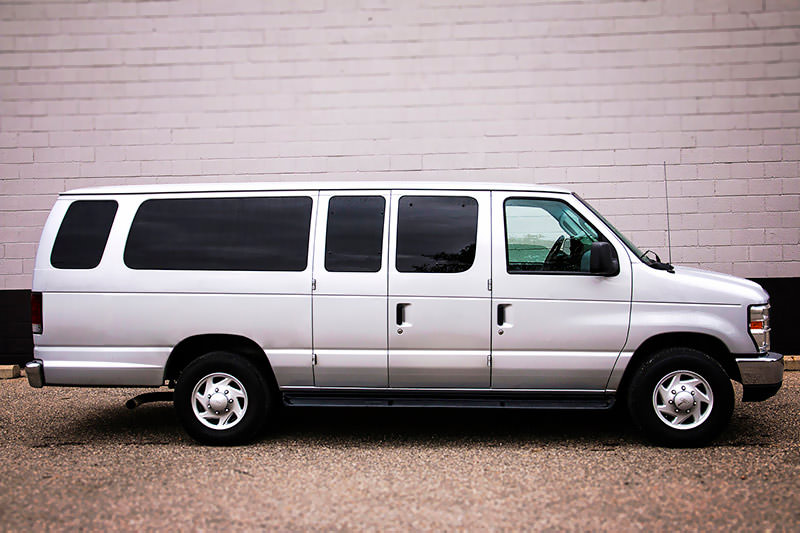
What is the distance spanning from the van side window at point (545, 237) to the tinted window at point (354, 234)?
1.01 m

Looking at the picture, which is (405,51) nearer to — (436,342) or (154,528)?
(436,342)

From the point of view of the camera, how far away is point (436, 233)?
5.45 m

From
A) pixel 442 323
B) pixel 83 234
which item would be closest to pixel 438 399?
pixel 442 323

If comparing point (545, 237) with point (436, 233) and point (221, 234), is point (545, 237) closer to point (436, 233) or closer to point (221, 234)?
point (436, 233)

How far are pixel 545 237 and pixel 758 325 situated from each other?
1.71m

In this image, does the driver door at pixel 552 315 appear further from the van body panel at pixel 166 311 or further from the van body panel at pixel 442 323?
the van body panel at pixel 166 311

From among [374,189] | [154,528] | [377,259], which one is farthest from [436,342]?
[154,528]

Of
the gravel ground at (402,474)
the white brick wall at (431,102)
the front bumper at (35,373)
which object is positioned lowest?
the gravel ground at (402,474)

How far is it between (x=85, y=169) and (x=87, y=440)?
4.75m

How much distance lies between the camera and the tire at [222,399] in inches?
212

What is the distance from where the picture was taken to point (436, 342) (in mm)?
5348

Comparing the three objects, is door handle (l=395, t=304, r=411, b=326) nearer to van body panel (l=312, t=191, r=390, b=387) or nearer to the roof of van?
van body panel (l=312, t=191, r=390, b=387)

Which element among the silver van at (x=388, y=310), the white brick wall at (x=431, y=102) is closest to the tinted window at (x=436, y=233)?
the silver van at (x=388, y=310)

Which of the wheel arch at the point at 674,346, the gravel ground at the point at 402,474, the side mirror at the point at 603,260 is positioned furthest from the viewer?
the wheel arch at the point at 674,346
